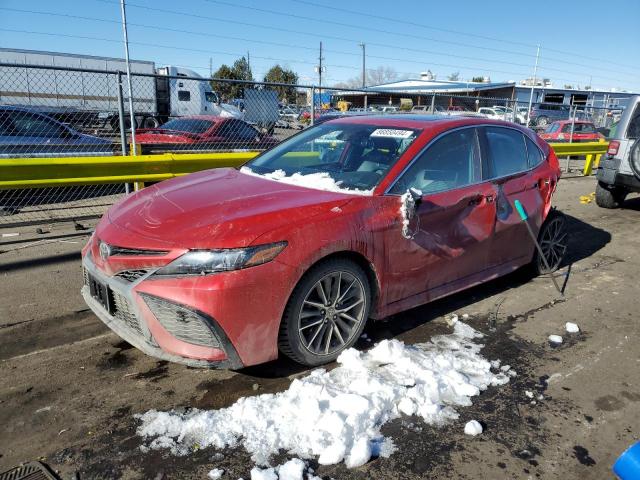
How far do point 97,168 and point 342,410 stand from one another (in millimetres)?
5046

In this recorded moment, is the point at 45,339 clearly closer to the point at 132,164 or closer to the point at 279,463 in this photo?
the point at 279,463

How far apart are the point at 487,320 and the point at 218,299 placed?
242cm

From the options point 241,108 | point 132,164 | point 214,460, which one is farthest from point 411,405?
point 241,108

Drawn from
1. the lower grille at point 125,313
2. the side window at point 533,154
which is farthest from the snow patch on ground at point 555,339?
the lower grille at point 125,313

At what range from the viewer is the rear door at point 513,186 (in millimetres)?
4191

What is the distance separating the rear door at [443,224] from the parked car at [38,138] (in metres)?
6.65

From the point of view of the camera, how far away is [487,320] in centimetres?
407

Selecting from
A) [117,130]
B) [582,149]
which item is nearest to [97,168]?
[117,130]

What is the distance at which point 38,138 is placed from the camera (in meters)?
8.21

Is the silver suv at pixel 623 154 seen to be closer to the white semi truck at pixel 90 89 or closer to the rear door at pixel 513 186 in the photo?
the rear door at pixel 513 186

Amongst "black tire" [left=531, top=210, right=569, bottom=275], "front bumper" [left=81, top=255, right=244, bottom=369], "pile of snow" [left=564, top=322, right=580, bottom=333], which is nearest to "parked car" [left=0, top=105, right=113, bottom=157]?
"front bumper" [left=81, top=255, right=244, bottom=369]

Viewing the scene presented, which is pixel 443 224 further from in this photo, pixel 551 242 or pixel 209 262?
pixel 551 242

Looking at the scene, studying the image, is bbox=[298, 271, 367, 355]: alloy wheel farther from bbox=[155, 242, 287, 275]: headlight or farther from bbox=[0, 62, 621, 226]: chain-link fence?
bbox=[0, 62, 621, 226]: chain-link fence

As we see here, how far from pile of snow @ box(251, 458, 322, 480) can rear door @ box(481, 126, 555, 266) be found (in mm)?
2634
